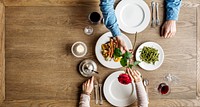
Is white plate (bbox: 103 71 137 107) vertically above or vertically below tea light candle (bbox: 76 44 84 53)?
below

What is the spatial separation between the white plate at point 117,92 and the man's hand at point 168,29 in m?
0.33

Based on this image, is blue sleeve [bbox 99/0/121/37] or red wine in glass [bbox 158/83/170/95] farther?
red wine in glass [bbox 158/83/170/95]

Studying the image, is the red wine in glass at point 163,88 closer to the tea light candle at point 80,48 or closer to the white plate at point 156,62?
the white plate at point 156,62

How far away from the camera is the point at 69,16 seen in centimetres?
180

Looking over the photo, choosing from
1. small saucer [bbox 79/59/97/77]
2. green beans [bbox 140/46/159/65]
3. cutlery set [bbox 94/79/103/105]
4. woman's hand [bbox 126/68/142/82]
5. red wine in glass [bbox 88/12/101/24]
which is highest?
red wine in glass [bbox 88/12/101/24]

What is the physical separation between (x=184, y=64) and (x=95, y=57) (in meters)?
0.50

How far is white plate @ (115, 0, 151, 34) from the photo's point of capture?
179cm

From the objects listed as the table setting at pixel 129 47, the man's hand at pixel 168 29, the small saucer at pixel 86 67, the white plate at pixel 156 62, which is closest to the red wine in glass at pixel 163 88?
the table setting at pixel 129 47

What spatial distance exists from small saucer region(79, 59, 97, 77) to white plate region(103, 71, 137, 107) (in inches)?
3.9

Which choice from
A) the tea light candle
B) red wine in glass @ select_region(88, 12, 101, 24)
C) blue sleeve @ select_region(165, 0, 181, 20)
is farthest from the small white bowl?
blue sleeve @ select_region(165, 0, 181, 20)

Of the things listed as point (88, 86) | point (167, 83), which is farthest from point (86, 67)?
point (167, 83)

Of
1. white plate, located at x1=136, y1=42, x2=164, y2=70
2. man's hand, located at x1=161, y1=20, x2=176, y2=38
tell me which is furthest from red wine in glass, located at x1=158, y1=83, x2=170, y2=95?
man's hand, located at x1=161, y1=20, x2=176, y2=38

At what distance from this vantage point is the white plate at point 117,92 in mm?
1790

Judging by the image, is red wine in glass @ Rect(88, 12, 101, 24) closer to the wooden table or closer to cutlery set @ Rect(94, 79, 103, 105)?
the wooden table
